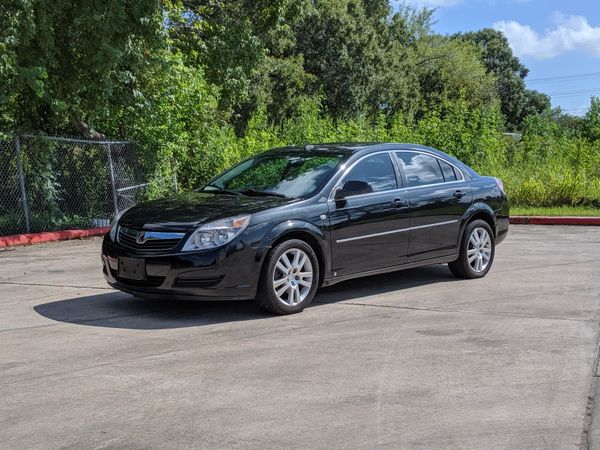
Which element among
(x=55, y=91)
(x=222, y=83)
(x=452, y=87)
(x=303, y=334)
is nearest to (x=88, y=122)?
(x=55, y=91)

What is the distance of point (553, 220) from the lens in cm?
1620

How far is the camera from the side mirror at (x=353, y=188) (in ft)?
25.2

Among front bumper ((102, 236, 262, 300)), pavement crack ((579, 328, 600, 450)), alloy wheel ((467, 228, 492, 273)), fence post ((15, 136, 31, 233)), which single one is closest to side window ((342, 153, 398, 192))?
alloy wheel ((467, 228, 492, 273))

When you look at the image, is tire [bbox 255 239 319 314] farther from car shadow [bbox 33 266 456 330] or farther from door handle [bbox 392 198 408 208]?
door handle [bbox 392 198 408 208]

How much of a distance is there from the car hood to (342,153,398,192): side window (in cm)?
99

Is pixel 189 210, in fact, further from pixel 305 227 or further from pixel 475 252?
pixel 475 252

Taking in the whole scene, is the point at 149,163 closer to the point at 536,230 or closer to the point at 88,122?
the point at 88,122

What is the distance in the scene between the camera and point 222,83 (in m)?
18.7

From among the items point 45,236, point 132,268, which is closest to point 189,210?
point 132,268

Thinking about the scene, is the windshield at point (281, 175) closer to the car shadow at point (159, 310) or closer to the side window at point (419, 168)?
the side window at point (419, 168)

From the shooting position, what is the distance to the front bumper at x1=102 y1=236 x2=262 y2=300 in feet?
22.1

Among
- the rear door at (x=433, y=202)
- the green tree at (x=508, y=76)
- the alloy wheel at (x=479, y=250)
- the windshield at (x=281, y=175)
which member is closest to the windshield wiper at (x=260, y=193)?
the windshield at (x=281, y=175)

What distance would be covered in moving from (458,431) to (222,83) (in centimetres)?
1548

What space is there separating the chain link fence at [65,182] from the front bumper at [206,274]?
25.9 ft
